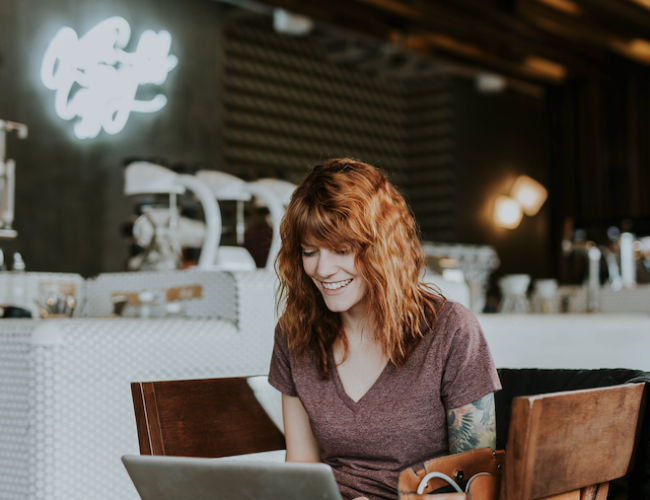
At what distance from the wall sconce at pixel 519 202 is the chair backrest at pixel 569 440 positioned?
684cm

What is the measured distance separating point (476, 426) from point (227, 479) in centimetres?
47

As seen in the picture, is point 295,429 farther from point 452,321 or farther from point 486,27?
point 486,27

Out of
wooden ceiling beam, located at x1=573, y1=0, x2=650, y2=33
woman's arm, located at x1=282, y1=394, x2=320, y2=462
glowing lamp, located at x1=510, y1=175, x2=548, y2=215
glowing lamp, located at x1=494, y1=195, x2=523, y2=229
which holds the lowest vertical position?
woman's arm, located at x1=282, y1=394, x2=320, y2=462

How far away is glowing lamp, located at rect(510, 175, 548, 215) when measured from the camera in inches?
308

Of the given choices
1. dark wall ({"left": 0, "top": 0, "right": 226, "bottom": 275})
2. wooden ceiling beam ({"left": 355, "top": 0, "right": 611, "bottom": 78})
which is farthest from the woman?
wooden ceiling beam ({"left": 355, "top": 0, "right": 611, "bottom": 78})

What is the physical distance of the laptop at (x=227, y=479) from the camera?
0.81m

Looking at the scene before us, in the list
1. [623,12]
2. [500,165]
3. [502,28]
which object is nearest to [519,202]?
[500,165]

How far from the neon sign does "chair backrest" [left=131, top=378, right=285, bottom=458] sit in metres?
3.40

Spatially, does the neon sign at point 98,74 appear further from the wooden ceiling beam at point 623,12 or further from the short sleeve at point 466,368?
the short sleeve at point 466,368

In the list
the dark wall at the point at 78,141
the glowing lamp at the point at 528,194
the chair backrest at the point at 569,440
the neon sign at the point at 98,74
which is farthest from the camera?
the glowing lamp at the point at 528,194

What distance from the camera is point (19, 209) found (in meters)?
3.96

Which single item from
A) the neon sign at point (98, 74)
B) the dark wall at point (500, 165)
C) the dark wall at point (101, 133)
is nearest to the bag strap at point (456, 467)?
the dark wall at point (101, 133)

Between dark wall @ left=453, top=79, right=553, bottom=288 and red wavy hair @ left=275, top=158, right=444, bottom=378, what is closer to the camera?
red wavy hair @ left=275, top=158, right=444, bottom=378

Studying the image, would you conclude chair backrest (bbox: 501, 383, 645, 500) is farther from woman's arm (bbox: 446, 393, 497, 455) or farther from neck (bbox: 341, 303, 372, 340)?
neck (bbox: 341, 303, 372, 340)
